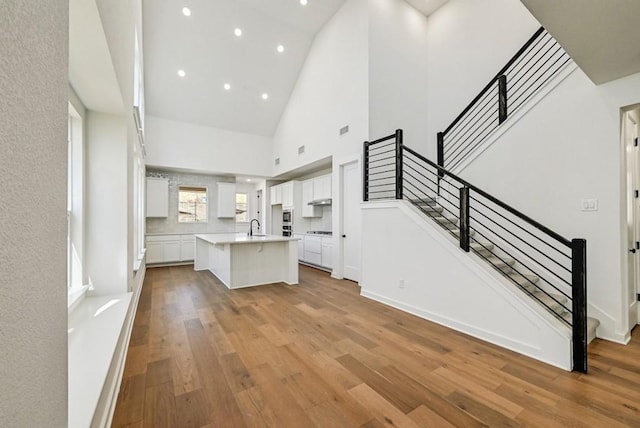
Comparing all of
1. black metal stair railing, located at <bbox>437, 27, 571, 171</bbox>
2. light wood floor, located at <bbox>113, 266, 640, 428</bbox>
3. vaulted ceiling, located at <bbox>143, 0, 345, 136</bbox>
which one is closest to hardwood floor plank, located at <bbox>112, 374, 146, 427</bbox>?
light wood floor, located at <bbox>113, 266, 640, 428</bbox>

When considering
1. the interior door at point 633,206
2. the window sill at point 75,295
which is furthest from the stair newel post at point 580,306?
the window sill at point 75,295

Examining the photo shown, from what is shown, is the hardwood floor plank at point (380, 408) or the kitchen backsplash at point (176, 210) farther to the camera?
the kitchen backsplash at point (176, 210)

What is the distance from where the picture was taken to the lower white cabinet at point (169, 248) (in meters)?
6.86

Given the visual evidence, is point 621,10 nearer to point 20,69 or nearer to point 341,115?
point 20,69

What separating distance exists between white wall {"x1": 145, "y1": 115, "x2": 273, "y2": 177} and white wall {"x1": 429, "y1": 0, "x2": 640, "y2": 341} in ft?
19.4

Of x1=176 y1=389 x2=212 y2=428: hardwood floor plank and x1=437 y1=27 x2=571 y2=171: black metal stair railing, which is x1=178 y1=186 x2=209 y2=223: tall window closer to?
x1=437 y1=27 x2=571 y2=171: black metal stair railing

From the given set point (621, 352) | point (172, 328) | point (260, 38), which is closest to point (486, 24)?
point (260, 38)

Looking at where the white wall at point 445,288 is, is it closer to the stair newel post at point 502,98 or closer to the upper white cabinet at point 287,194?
the stair newel post at point 502,98

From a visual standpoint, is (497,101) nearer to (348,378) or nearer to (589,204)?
(589,204)

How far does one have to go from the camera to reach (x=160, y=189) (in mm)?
7109

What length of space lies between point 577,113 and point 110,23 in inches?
174

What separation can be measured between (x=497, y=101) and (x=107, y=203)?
17.6 feet

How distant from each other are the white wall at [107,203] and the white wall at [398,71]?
369 centimetres

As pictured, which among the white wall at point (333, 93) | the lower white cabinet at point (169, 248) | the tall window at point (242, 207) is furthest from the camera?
the tall window at point (242, 207)
